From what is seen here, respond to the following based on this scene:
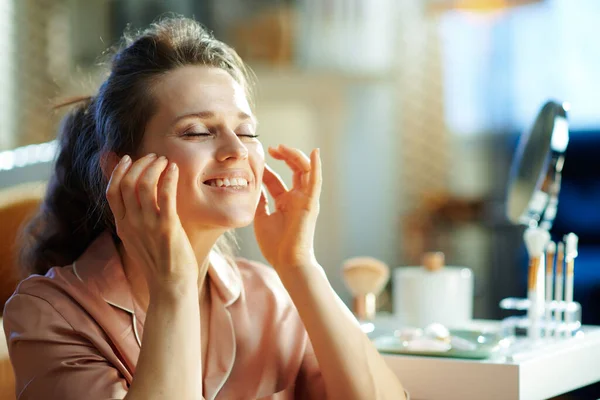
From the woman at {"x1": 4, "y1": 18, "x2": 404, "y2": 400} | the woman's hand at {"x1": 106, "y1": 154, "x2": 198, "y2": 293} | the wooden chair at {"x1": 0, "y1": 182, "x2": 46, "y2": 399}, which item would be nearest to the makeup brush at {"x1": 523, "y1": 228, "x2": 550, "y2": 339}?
the woman at {"x1": 4, "y1": 18, "x2": 404, "y2": 400}

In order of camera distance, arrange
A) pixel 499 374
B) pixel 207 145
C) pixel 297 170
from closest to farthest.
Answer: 1. pixel 207 145
2. pixel 499 374
3. pixel 297 170

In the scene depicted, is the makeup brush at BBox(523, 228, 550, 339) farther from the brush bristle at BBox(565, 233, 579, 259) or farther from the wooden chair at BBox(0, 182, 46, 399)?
the wooden chair at BBox(0, 182, 46, 399)

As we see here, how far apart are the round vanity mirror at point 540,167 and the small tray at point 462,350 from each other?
0.24m

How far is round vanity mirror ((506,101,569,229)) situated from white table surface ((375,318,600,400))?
0.79 feet

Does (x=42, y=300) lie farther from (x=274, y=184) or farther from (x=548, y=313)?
(x=548, y=313)

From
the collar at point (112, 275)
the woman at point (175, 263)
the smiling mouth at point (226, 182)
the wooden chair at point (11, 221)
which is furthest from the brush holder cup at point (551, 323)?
the wooden chair at point (11, 221)

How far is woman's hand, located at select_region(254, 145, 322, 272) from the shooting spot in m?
1.36

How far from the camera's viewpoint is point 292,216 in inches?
54.6

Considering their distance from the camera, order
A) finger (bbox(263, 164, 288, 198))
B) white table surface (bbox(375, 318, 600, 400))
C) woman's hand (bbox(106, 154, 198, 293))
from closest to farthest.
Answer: woman's hand (bbox(106, 154, 198, 293)) < white table surface (bbox(375, 318, 600, 400)) < finger (bbox(263, 164, 288, 198))

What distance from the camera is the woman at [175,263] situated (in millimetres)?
1122

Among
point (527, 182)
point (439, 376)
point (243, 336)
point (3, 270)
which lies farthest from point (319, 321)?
point (3, 270)

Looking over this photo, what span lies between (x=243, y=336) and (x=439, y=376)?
1.00 ft

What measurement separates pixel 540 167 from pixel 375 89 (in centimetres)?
365

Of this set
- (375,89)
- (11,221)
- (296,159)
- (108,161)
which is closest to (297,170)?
(296,159)
